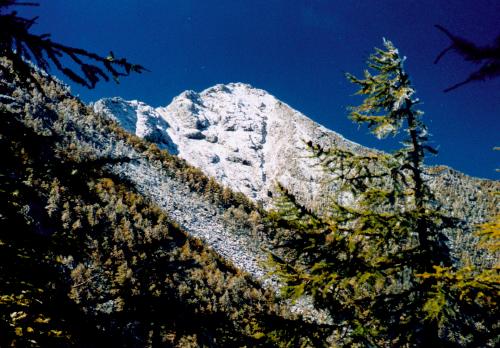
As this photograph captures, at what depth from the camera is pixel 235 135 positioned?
100438mm

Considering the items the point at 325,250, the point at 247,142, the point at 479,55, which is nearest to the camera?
the point at 479,55

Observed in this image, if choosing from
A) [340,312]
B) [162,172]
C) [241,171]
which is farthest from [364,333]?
[241,171]

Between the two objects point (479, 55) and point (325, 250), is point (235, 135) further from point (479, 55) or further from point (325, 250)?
point (479, 55)

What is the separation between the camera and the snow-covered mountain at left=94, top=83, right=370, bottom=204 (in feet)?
275

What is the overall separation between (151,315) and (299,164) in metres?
Result: 83.3

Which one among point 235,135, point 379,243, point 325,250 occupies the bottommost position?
point 325,250

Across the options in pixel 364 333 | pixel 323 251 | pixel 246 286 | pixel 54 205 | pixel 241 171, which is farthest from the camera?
pixel 241 171

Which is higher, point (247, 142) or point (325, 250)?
point (247, 142)

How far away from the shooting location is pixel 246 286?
23031 mm

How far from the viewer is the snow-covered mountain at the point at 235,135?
83.8 metres

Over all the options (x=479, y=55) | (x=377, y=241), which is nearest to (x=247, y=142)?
(x=377, y=241)

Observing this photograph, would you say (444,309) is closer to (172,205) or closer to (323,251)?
(323,251)

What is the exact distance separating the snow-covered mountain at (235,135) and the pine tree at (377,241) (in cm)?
6488

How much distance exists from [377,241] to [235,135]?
95810 mm
